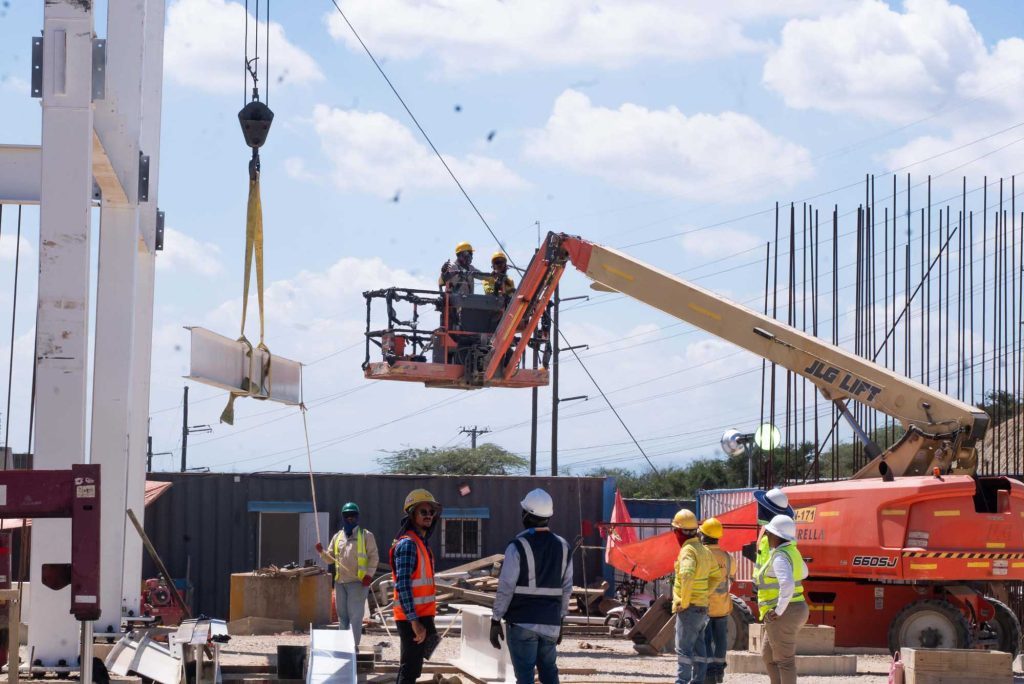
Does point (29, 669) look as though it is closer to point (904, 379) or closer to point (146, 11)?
point (146, 11)

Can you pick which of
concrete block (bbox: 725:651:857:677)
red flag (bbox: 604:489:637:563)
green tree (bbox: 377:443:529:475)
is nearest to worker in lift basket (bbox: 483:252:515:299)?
red flag (bbox: 604:489:637:563)

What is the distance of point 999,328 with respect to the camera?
2397 centimetres

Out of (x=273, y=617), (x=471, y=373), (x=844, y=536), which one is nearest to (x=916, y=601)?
(x=844, y=536)

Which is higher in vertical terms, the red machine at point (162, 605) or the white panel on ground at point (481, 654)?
the white panel on ground at point (481, 654)

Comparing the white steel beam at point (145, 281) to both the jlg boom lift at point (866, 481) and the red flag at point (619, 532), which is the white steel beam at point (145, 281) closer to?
the jlg boom lift at point (866, 481)

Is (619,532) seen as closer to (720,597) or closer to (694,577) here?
Result: (720,597)

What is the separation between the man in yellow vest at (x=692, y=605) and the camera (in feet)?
38.3

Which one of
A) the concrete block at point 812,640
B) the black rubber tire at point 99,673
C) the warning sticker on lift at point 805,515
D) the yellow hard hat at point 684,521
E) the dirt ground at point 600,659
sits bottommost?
the dirt ground at point 600,659

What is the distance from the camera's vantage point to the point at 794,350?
17.3 meters

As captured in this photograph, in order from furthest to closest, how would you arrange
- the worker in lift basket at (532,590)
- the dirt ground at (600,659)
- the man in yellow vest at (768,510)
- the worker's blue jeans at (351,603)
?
the worker's blue jeans at (351,603), the dirt ground at (600,659), the man in yellow vest at (768,510), the worker in lift basket at (532,590)

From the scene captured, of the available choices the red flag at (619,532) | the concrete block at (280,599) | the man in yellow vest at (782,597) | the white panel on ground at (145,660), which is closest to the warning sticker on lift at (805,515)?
the red flag at (619,532)

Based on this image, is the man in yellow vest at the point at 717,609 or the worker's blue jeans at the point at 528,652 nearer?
the worker's blue jeans at the point at 528,652

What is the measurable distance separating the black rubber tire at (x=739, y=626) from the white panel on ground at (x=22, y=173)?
9.88m

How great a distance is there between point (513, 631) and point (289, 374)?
242 inches
